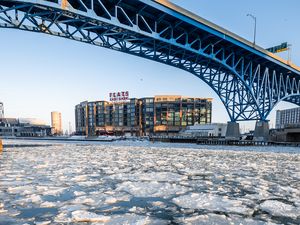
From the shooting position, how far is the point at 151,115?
323ft

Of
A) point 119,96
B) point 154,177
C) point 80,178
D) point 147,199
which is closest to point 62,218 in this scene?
point 147,199

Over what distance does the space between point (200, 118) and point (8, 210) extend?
319ft

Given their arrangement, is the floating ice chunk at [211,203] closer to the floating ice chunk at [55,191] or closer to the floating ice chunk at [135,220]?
the floating ice chunk at [135,220]

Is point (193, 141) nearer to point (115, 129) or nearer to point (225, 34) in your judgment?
point (225, 34)

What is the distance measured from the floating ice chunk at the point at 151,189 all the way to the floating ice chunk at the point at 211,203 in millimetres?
423

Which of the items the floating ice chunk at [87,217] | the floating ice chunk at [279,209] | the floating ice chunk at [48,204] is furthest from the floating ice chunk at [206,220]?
the floating ice chunk at [48,204]

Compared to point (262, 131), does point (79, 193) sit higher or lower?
higher

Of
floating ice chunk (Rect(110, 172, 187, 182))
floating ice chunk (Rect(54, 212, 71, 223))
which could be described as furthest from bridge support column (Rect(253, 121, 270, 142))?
floating ice chunk (Rect(54, 212, 71, 223))

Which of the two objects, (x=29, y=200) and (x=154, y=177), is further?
(x=154, y=177)

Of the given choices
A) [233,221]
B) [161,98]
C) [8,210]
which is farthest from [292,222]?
[161,98]

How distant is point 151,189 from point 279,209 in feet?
8.86

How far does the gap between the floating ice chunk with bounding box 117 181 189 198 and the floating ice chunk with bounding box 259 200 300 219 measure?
1.72 m

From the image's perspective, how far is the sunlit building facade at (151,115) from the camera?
97.1 meters

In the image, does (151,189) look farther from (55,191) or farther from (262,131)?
(262,131)
